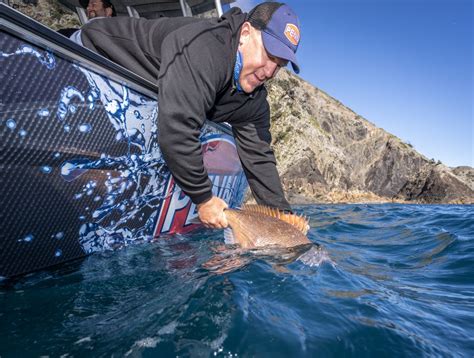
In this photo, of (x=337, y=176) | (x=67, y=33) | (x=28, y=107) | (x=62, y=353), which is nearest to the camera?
(x=62, y=353)

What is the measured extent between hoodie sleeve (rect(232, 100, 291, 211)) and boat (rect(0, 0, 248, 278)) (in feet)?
3.75

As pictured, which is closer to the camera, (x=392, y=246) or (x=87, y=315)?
(x=87, y=315)

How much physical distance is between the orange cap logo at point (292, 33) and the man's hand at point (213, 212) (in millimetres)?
1597

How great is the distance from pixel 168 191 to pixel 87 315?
2065 millimetres

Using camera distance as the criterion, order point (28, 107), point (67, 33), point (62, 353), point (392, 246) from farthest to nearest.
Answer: point (392, 246) < point (67, 33) < point (28, 107) < point (62, 353)

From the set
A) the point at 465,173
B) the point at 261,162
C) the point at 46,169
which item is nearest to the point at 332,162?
the point at 465,173

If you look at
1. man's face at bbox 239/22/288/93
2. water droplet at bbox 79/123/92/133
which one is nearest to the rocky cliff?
water droplet at bbox 79/123/92/133

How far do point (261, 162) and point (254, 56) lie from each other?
5.55 feet

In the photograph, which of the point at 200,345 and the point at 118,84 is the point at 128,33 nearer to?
the point at 118,84

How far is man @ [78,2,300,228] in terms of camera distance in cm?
248

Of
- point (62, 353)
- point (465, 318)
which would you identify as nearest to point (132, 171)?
point (62, 353)

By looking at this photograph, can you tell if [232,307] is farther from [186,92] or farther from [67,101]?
[67,101]

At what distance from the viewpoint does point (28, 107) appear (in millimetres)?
2340

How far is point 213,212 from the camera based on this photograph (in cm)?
304
